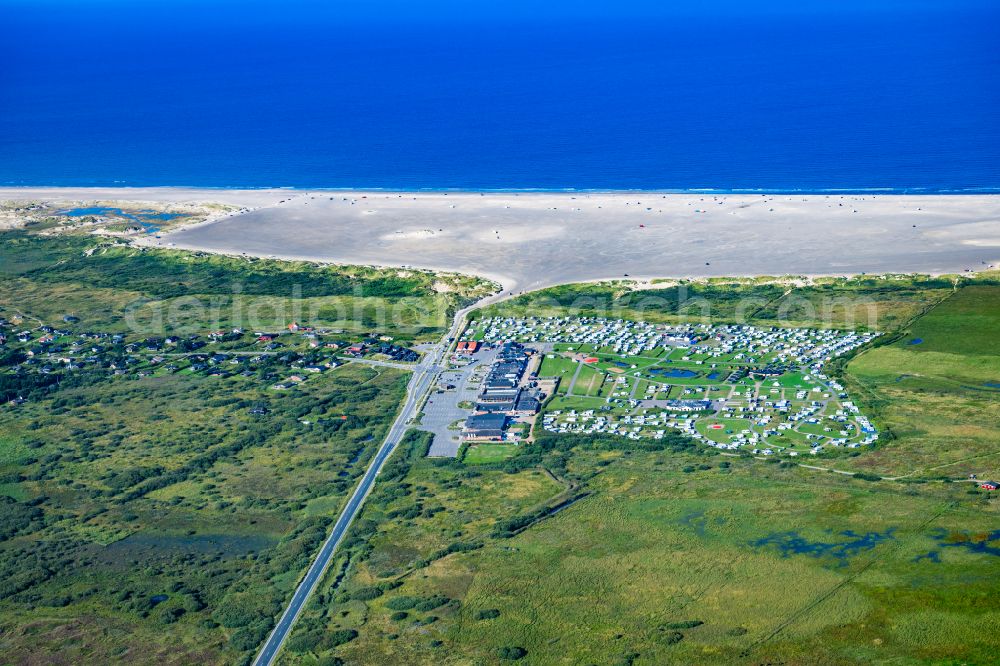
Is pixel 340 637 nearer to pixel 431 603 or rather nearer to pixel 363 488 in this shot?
pixel 431 603

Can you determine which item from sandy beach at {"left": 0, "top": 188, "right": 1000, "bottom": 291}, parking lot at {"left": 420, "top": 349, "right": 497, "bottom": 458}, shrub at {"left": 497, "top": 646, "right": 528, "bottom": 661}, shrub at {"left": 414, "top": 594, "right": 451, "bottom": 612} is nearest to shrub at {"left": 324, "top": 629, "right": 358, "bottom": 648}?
shrub at {"left": 414, "top": 594, "right": 451, "bottom": 612}

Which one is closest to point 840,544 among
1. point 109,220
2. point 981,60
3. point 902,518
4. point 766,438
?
point 902,518

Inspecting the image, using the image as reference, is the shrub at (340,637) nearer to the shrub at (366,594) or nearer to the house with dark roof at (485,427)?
the shrub at (366,594)

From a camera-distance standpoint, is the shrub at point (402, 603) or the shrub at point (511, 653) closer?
the shrub at point (511, 653)

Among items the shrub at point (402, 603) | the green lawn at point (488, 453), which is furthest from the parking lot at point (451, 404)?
the shrub at point (402, 603)

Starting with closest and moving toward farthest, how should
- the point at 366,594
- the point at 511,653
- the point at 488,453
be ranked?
the point at 511,653, the point at 366,594, the point at 488,453

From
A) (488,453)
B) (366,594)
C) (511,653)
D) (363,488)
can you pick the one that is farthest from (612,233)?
(511,653)
